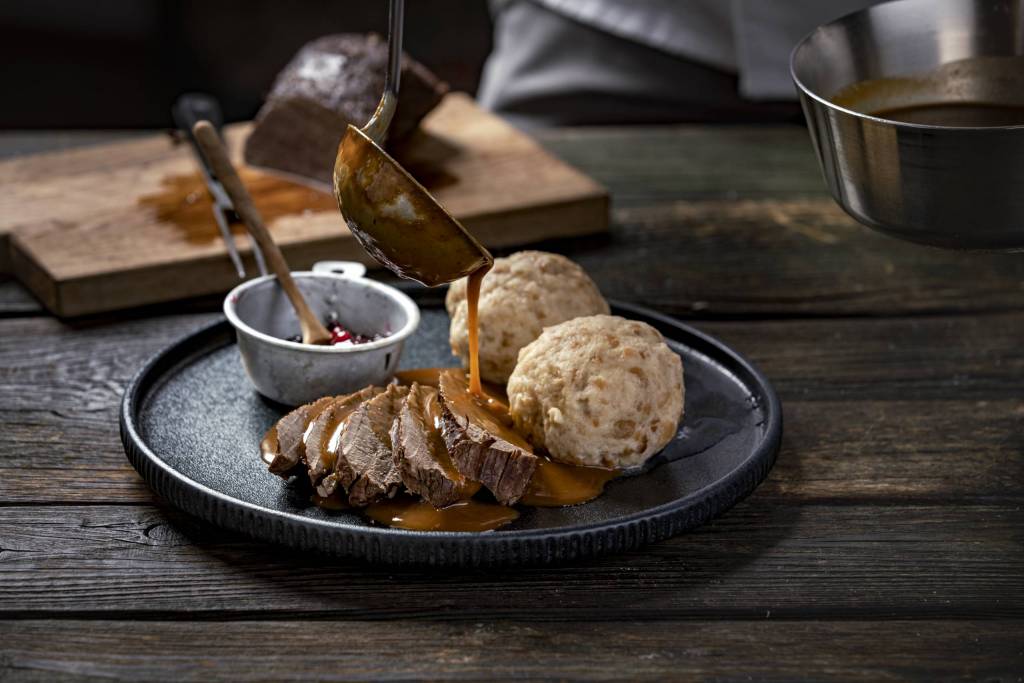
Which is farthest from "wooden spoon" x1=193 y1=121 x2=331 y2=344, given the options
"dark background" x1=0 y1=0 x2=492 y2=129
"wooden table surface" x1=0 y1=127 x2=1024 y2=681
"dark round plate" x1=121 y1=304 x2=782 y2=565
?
"dark background" x1=0 y1=0 x2=492 y2=129

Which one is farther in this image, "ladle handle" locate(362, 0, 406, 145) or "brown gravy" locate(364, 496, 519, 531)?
"ladle handle" locate(362, 0, 406, 145)

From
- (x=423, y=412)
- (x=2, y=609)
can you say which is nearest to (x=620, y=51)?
(x=423, y=412)

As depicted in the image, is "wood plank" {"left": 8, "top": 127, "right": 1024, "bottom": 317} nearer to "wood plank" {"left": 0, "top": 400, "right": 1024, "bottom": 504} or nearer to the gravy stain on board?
the gravy stain on board

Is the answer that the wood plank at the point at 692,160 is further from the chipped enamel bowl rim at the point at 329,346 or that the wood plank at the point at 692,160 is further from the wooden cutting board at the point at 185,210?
the chipped enamel bowl rim at the point at 329,346

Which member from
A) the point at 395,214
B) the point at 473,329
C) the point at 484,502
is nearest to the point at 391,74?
the point at 395,214

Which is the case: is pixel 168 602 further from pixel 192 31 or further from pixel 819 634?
pixel 192 31

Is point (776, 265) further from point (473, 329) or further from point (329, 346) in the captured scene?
point (329, 346)
